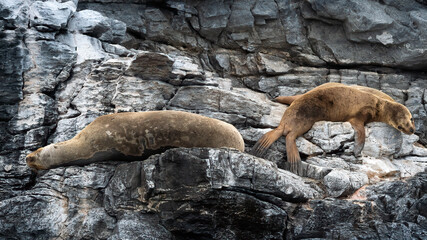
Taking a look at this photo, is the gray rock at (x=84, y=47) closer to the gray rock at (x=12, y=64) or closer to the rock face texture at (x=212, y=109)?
the rock face texture at (x=212, y=109)

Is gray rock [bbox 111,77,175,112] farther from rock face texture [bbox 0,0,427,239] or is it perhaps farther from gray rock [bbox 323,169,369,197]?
gray rock [bbox 323,169,369,197]

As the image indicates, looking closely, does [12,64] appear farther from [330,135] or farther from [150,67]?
[330,135]

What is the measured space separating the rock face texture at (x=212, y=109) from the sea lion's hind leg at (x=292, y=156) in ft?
0.52

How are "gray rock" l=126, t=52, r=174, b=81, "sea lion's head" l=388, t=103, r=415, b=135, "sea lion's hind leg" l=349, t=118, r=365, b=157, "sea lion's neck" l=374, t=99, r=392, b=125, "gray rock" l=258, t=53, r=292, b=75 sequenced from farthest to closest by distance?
"gray rock" l=258, t=53, r=292, b=75 < "sea lion's neck" l=374, t=99, r=392, b=125 < "sea lion's head" l=388, t=103, r=415, b=135 < "gray rock" l=126, t=52, r=174, b=81 < "sea lion's hind leg" l=349, t=118, r=365, b=157

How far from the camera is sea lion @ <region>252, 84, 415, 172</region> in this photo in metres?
9.66

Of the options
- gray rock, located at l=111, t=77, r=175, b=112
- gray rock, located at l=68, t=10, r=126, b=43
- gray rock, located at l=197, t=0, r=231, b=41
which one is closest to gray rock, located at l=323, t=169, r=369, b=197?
gray rock, located at l=111, t=77, r=175, b=112

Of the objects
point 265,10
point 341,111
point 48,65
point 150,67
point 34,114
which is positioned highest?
point 265,10

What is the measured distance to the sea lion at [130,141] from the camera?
7887 millimetres

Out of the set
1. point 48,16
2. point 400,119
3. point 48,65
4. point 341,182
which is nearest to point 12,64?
point 48,65

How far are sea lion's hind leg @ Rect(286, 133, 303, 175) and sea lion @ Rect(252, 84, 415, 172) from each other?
5 cm

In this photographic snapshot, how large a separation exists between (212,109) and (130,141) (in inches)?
82.7

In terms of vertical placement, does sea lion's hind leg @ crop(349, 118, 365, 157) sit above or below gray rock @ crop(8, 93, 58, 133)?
above

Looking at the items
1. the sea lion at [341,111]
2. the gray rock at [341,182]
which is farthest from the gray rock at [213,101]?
the gray rock at [341,182]

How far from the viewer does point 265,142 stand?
30.2 ft
